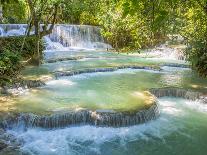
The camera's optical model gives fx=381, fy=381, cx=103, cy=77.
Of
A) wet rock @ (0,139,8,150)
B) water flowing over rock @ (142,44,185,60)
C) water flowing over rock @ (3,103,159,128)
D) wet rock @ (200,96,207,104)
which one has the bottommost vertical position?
wet rock @ (0,139,8,150)

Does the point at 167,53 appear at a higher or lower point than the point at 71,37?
lower

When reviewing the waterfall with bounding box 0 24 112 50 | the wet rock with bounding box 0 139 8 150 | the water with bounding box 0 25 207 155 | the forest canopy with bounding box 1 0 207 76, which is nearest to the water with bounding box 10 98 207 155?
the water with bounding box 0 25 207 155

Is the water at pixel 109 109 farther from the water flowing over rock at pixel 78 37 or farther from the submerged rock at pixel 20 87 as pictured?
the water flowing over rock at pixel 78 37

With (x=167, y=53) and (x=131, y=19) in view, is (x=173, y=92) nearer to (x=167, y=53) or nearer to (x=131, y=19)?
(x=131, y=19)

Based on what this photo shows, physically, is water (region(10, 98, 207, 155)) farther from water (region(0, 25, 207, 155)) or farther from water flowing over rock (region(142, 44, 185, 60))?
water flowing over rock (region(142, 44, 185, 60))

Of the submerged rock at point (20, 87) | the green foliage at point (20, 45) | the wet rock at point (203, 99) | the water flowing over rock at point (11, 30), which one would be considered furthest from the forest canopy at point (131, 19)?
the submerged rock at point (20, 87)

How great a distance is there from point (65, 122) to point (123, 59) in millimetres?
8987

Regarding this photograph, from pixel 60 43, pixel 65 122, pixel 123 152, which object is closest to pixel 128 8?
pixel 123 152

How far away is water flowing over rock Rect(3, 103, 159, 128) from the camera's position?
7926 mm

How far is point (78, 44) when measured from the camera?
2234 cm

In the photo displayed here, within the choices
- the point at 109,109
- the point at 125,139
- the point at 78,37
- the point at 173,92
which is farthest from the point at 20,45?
the point at 78,37

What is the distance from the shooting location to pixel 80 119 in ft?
26.8

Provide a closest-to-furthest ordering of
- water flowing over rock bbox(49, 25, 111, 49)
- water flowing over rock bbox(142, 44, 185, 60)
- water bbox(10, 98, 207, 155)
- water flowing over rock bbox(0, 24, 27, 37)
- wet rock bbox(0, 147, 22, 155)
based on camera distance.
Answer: wet rock bbox(0, 147, 22, 155) → water bbox(10, 98, 207, 155) → water flowing over rock bbox(142, 44, 185, 60) → water flowing over rock bbox(0, 24, 27, 37) → water flowing over rock bbox(49, 25, 111, 49)

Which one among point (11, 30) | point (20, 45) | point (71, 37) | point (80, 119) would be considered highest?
point (11, 30)
